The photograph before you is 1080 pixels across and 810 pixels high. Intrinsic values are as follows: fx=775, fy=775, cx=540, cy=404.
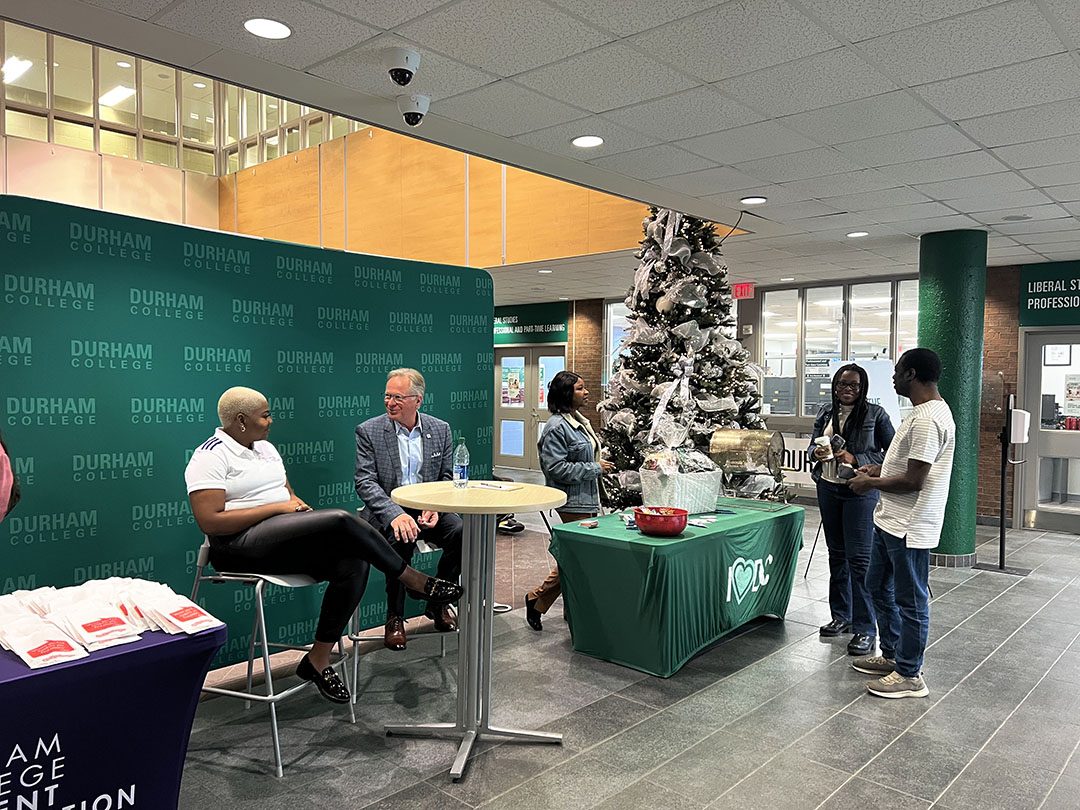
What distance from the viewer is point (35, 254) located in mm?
3121

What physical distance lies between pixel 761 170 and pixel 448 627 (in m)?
3.16

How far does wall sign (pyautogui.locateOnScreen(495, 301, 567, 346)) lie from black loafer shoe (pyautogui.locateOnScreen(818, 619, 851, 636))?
26.6 ft

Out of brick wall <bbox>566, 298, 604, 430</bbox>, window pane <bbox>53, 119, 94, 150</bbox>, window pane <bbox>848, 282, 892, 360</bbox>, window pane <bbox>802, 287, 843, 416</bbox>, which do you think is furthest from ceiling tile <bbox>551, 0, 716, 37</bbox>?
window pane <bbox>53, 119, 94, 150</bbox>

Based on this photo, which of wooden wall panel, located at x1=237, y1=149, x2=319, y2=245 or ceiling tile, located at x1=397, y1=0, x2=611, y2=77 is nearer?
ceiling tile, located at x1=397, y1=0, x2=611, y2=77

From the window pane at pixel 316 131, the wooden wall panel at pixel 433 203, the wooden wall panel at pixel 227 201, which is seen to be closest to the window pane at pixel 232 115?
the wooden wall panel at pixel 227 201

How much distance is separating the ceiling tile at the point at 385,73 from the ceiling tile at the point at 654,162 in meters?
1.26

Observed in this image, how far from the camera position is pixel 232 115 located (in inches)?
438

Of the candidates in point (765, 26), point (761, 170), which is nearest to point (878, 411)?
point (761, 170)

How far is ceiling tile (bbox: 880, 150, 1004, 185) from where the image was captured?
13.9 feet

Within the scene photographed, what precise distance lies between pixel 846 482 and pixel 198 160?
10.2 metres

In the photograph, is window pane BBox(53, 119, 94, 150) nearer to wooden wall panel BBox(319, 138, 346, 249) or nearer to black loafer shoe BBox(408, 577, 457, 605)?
wooden wall panel BBox(319, 138, 346, 249)

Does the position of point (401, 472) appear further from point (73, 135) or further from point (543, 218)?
point (73, 135)

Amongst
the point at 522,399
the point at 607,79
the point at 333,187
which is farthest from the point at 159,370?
the point at 522,399

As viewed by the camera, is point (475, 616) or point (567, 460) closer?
point (475, 616)
